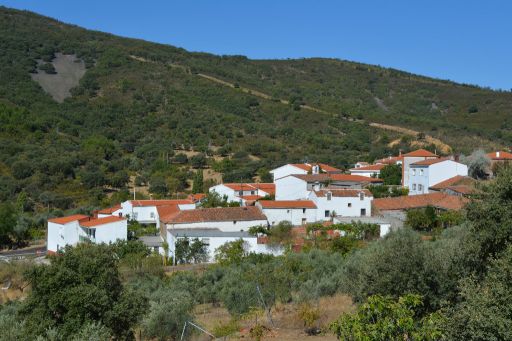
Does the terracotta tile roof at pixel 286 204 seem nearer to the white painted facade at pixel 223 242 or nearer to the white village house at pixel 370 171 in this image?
the white painted facade at pixel 223 242

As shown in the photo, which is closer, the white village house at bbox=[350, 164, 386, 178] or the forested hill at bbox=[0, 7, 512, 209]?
the white village house at bbox=[350, 164, 386, 178]

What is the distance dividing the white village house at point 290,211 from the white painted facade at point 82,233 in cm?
955

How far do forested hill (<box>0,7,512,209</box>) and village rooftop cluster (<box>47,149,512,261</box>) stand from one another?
45.7 feet

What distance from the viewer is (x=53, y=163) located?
5794cm

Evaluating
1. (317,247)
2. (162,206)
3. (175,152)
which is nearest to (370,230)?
(317,247)

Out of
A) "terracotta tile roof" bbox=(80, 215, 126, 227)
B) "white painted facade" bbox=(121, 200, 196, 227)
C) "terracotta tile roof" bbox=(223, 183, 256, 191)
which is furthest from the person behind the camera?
"terracotta tile roof" bbox=(223, 183, 256, 191)

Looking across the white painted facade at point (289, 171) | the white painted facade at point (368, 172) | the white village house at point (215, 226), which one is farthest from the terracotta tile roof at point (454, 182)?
the white village house at point (215, 226)

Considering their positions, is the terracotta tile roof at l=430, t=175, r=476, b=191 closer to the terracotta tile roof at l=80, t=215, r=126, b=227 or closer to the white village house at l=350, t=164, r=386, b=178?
the white village house at l=350, t=164, r=386, b=178

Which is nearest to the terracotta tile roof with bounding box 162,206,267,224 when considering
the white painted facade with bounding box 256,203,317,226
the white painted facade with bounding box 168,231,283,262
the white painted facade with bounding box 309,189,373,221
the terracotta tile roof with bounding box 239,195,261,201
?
the white painted facade with bounding box 256,203,317,226

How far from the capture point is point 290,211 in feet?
121

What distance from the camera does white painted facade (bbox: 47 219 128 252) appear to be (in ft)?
116

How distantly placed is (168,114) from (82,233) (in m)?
50.8

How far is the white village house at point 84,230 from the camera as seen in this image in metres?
35.2

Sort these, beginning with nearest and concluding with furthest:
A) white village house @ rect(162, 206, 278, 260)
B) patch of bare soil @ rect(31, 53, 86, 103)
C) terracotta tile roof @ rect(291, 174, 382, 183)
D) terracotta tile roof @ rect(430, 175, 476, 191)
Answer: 1. white village house @ rect(162, 206, 278, 260)
2. terracotta tile roof @ rect(430, 175, 476, 191)
3. terracotta tile roof @ rect(291, 174, 382, 183)
4. patch of bare soil @ rect(31, 53, 86, 103)
